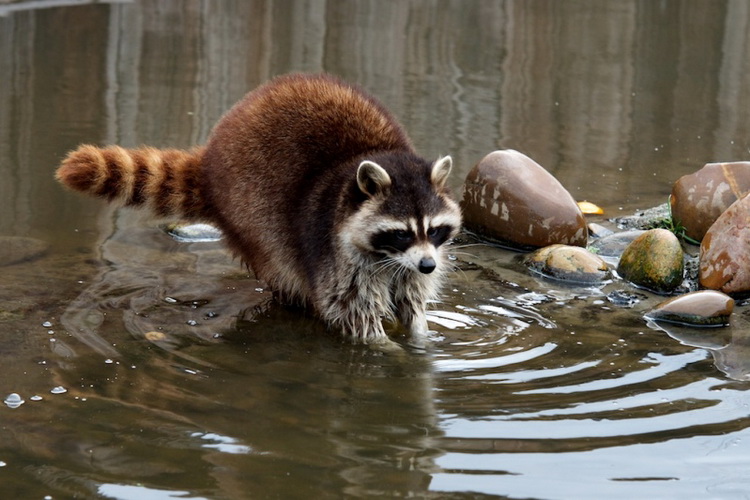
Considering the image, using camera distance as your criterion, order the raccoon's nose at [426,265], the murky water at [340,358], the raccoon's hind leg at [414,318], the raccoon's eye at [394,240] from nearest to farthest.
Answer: the murky water at [340,358] → the raccoon's nose at [426,265] → the raccoon's eye at [394,240] → the raccoon's hind leg at [414,318]

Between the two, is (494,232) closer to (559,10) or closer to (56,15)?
(56,15)

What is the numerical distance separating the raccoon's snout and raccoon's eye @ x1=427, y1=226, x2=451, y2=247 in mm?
170

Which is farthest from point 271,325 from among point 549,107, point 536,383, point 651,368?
point 549,107

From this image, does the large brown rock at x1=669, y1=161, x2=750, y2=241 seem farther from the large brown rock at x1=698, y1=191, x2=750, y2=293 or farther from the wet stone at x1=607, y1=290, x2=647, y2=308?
the wet stone at x1=607, y1=290, x2=647, y2=308

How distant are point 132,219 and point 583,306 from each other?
229 cm

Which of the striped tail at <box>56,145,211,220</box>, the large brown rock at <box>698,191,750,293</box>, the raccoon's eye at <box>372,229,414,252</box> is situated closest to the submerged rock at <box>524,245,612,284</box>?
the large brown rock at <box>698,191,750,293</box>

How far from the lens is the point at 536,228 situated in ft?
16.1

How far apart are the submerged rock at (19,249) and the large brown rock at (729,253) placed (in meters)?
2.85

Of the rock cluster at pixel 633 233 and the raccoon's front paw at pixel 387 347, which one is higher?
the rock cluster at pixel 633 233

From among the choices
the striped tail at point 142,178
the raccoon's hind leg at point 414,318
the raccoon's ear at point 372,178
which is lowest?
the raccoon's hind leg at point 414,318

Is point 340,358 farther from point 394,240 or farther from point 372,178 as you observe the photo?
point 372,178

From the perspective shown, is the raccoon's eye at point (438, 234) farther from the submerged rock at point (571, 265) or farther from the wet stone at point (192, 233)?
the wet stone at point (192, 233)

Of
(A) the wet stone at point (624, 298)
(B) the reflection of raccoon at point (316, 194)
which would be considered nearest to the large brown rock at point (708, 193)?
(A) the wet stone at point (624, 298)

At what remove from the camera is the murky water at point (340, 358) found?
8.94 feet
